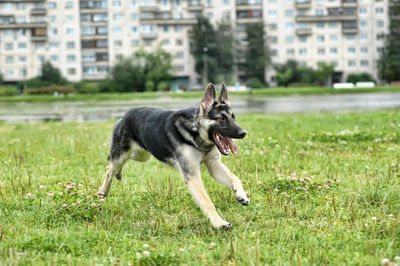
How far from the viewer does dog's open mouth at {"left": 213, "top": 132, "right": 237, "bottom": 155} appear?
195 inches

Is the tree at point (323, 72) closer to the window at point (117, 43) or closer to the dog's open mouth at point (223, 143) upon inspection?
the window at point (117, 43)

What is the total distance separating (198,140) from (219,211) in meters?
0.83

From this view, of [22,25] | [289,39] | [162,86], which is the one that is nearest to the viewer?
[162,86]

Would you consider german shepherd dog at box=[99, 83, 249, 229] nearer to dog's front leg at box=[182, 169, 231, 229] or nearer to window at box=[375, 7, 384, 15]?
dog's front leg at box=[182, 169, 231, 229]

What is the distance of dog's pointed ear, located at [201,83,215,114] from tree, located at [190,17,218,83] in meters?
76.4

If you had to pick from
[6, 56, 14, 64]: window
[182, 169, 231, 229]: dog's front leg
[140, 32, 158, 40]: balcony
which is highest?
[140, 32, 158, 40]: balcony

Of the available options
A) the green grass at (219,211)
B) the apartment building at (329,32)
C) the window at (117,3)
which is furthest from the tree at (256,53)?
the green grass at (219,211)

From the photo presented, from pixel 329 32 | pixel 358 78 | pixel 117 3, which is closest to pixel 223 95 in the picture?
pixel 358 78

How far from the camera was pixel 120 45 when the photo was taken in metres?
88.7

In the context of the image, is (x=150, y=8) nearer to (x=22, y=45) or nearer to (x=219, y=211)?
(x=22, y=45)

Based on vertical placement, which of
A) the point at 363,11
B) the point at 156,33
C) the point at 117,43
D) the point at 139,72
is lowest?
the point at 139,72

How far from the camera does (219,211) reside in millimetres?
5285

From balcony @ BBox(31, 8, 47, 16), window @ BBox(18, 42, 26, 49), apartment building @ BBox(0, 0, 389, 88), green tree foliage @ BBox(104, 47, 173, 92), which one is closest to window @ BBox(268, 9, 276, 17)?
apartment building @ BBox(0, 0, 389, 88)

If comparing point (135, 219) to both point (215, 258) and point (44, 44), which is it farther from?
point (44, 44)
